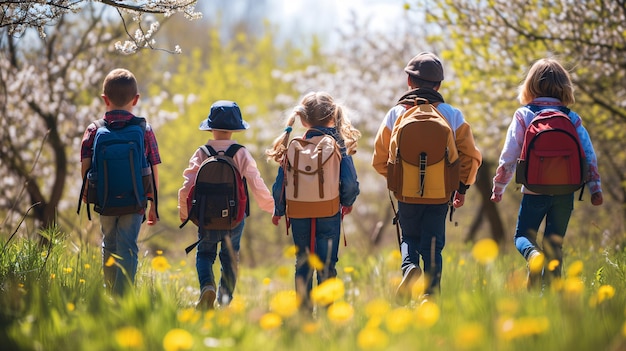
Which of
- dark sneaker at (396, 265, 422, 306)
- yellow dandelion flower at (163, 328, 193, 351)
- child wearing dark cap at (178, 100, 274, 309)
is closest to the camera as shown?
yellow dandelion flower at (163, 328, 193, 351)

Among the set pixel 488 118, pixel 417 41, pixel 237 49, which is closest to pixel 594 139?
pixel 488 118

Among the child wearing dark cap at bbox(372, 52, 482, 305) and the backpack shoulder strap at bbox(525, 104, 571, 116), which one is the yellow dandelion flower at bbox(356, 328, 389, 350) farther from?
the backpack shoulder strap at bbox(525, 104, 571, 116)

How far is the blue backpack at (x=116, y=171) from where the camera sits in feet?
14.3

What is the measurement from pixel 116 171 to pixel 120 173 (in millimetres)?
28

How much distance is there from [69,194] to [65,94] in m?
6.12

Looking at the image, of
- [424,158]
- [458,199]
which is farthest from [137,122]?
[458,199]

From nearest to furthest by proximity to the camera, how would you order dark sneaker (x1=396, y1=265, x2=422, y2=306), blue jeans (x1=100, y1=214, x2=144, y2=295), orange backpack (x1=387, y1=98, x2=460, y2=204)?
dark sneaker (x1=396, y1=265, x2=422, y2=306)
orange backpack (x1=387, y1=98, x2=460, y2=204)
blue jeans (x1=100, y1=214, x2=144, y2=295)

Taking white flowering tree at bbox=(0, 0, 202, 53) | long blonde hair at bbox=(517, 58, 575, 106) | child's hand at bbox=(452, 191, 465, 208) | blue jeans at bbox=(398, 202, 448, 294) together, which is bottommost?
blue jeans at bbox=(398, 202, 448, 294)

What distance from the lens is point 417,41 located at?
52.1 feet

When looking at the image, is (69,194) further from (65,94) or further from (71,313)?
(71,313)

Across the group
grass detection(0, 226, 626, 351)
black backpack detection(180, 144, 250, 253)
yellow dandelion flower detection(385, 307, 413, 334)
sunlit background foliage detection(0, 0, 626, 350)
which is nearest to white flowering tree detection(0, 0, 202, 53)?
sunlit background foliage detection(0, 0, 626, 350)

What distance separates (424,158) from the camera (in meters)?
4.36

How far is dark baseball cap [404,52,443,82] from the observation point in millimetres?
4641

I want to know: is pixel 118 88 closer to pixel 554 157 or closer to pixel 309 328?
pixel 309 328
